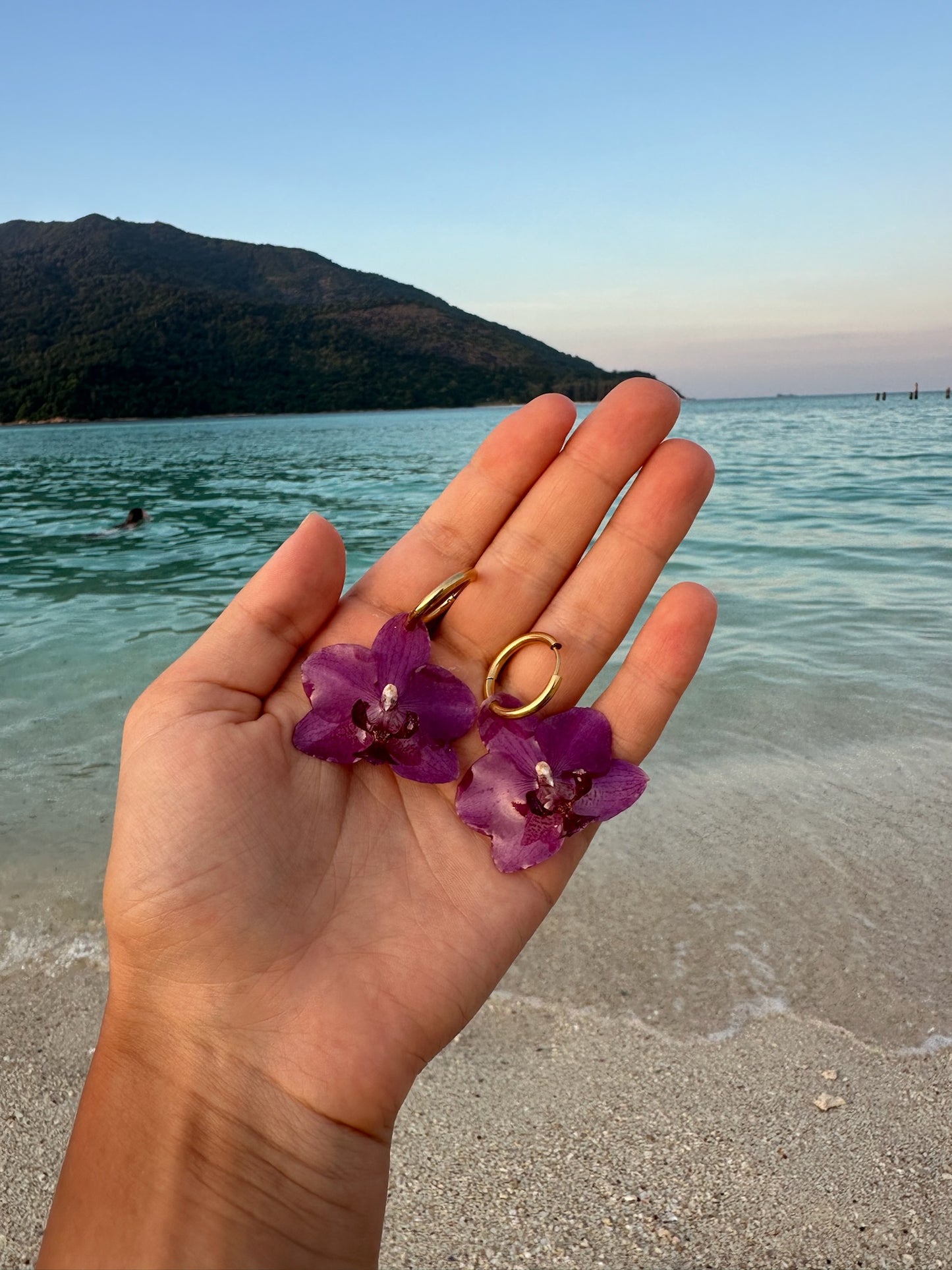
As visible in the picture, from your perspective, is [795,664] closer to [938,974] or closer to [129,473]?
[938,974]

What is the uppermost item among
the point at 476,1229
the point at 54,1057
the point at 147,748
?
the point at 147,748

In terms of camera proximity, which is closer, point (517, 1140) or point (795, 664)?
point (517, 1140)

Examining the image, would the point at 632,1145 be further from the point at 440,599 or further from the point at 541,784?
the point at 440,599

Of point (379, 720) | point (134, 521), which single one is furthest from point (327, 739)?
point (134, 521)

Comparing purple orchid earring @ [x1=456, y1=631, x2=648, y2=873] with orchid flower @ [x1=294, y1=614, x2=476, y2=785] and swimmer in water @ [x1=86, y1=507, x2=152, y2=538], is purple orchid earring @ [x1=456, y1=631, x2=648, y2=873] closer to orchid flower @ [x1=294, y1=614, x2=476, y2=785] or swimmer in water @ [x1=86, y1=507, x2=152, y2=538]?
orchid flower @ [x1=294, y1=614, x2=476, y2=785]

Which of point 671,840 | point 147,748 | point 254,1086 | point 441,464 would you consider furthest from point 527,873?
point 441,464

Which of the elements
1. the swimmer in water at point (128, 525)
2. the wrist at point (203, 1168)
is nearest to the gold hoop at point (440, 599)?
the wrist at point (203, 1168)
